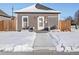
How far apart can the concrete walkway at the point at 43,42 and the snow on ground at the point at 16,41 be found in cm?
7

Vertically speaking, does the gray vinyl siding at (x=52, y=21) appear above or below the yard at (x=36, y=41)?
above

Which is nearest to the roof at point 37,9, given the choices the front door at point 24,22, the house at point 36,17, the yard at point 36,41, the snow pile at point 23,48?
the house at point 36,17

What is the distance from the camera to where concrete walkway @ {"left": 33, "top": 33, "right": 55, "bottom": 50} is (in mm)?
10047

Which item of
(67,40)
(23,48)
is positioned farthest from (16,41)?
(67,40)

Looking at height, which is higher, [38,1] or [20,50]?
[38,1]

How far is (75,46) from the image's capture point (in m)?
10.1

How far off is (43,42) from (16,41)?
0.38m

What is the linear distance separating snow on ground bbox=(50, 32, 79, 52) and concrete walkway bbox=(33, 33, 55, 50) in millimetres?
96

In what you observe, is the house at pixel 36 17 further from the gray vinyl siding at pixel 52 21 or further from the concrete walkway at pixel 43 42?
the concrete walkway at pixel 43 42

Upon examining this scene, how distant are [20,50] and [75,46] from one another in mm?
770

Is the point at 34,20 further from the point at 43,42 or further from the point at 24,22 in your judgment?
the point at 43,42

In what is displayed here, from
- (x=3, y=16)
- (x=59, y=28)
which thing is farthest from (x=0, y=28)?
(x=59, y=28)

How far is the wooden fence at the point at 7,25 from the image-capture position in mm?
10117
